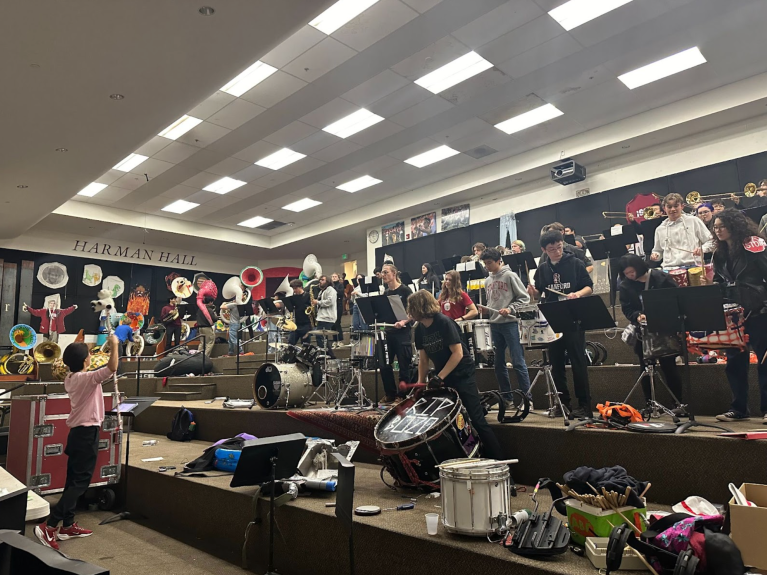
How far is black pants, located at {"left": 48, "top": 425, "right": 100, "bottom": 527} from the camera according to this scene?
4.43 metres

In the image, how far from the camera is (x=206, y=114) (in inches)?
366

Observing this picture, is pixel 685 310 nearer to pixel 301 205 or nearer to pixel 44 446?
pixel 44 446

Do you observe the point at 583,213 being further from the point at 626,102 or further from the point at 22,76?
the point at 22,76

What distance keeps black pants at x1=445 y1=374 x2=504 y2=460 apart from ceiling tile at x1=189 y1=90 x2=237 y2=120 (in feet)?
21.7

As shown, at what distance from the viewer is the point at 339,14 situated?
6.89 metres

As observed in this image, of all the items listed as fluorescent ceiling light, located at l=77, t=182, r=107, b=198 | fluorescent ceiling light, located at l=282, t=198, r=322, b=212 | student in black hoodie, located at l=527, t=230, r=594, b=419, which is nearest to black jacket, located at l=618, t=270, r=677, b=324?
student in black hoodie, located at l=527, t=230, r=594, b=419

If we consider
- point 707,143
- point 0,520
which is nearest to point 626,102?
point 707,143

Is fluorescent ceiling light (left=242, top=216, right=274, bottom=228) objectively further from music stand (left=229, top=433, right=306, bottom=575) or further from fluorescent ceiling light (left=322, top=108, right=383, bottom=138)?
music stand (left=229, top=433, right=306, bottom=575)

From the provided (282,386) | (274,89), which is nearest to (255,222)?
(274,89)

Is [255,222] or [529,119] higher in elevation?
[529,119]

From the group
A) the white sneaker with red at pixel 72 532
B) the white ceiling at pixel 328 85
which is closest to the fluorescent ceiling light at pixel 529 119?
the white ceiling at pixel 328 85

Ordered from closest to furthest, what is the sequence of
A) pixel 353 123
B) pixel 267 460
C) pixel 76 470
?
pixel 267 460, pixel 76 470, pixel 353 123

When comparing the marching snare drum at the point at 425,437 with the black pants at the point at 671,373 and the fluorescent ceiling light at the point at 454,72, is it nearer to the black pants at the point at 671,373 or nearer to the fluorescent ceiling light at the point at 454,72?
the black pants at the point at 671,373

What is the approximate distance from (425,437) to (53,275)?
1533cm
